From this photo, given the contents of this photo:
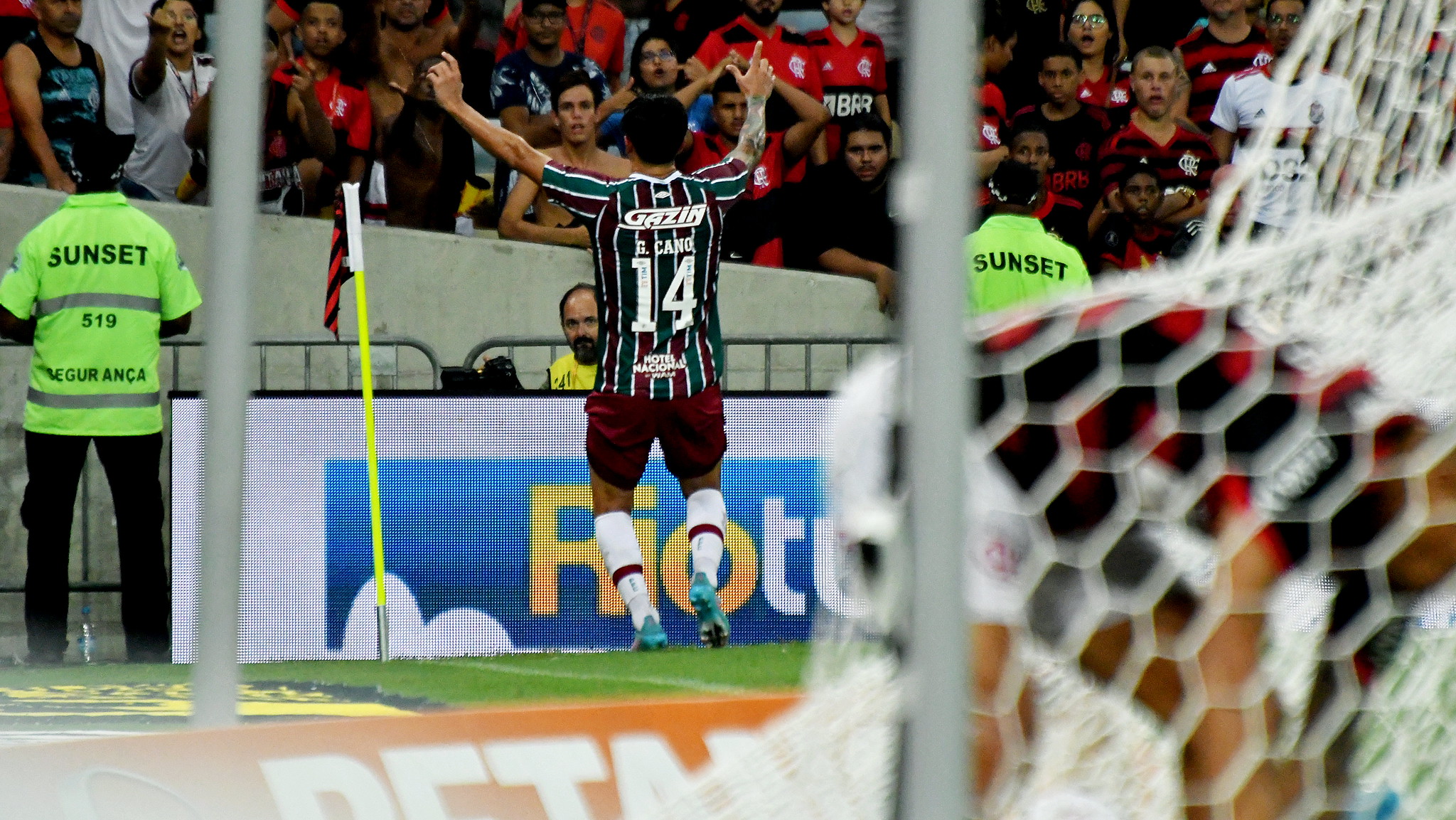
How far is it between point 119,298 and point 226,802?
5.36 metres

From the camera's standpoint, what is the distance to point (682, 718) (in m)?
3.38

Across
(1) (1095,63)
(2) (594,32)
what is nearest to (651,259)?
(2) (594,32)

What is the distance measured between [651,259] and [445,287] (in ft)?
9.59

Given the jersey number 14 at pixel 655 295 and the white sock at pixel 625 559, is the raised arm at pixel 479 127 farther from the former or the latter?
the white sock at pixel 625 559

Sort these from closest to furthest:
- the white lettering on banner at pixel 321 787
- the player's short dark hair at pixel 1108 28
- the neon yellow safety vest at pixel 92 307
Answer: the white lettering on banner at pixel 321 787
the neon yellow safety vest at pixel 92 307
the player's short dark hair at pixel 1108 28

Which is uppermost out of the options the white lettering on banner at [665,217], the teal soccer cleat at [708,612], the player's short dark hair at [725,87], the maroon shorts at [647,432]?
the player's short dark hair at [725,87]

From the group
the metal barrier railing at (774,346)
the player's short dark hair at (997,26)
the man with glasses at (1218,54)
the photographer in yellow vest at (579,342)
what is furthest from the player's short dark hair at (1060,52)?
the photographer in yellow vest at (579,342)

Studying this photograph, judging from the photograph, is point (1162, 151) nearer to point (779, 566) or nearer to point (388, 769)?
point (779, 566)

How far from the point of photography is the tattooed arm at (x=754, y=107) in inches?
291

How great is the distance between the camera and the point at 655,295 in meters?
7.30

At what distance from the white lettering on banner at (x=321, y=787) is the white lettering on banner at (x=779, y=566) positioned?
5259mm

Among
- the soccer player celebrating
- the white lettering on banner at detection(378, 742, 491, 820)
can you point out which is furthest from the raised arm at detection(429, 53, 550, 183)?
the white lettering on banner at detection(378, 742, 491, 820)

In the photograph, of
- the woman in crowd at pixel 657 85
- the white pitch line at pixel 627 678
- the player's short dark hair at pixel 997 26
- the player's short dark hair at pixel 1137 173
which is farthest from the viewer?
the player's short dark hair at pixel 997 26

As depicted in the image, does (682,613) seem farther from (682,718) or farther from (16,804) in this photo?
(16,804)
